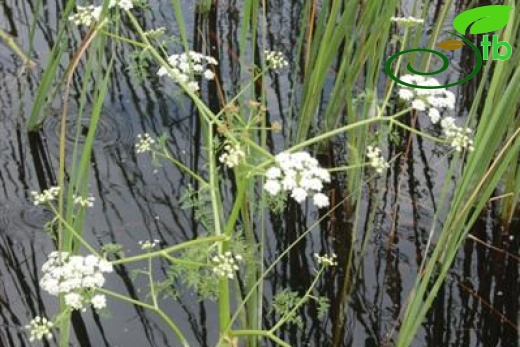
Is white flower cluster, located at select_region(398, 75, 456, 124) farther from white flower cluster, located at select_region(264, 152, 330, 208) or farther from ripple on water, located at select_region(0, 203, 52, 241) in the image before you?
ripple on water, located at select_region(0, 203, 52, 241)

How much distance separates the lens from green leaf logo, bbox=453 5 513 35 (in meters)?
3.24

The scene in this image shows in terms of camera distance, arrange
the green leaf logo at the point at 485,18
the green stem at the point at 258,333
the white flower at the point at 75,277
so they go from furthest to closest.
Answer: the green leaf logo at the point at 485,18 → the green stem at the point at 258,333 → the white flower at the point at 75,277

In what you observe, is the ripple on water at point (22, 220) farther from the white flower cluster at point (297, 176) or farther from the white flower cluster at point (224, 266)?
the white flower cluster at point (297, 176)

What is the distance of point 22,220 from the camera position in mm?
3834

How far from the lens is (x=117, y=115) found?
464cm

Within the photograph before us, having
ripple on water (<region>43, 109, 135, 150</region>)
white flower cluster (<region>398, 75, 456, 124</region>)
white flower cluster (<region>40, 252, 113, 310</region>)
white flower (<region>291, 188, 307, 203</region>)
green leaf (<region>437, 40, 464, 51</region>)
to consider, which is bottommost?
ripple on water (<region>43, 109, 135, 150</region>)

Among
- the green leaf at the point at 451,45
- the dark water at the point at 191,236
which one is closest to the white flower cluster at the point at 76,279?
the dark water at the point at 191,236

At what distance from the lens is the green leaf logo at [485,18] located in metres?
3.24

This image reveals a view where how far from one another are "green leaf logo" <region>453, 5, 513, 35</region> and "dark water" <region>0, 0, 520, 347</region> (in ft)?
2.72

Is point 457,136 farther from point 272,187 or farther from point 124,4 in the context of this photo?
point 124,4

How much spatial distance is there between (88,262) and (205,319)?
4.19 feet

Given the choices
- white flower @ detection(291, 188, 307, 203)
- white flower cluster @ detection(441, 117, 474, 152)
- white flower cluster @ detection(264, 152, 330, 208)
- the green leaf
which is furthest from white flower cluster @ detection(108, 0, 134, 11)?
the green leaf

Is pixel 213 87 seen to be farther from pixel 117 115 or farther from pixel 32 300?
pixel 32 300

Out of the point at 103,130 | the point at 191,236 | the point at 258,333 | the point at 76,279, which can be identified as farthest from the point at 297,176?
the point at 103,130
